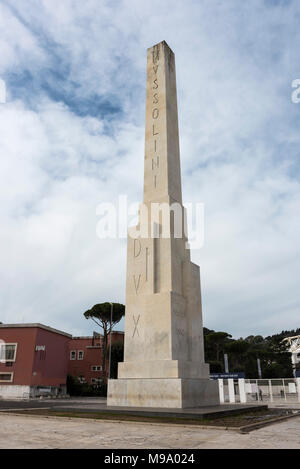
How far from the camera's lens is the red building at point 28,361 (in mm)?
33188

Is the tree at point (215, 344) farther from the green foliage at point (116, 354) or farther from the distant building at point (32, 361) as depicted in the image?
the distant building at point (32, 361)

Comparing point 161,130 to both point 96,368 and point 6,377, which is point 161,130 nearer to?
point 6,377

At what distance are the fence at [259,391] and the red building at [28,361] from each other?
1697 centimetres

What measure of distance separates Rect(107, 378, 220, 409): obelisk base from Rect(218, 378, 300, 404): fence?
466 inches

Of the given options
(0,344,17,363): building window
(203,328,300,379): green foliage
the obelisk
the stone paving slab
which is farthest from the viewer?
(203,328,300,379): green foliage

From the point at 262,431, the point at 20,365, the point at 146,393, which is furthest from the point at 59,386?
the point at 262,431

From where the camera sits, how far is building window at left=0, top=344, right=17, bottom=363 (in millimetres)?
34344

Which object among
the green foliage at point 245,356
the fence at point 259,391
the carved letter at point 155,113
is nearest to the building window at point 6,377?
the fence at point 259,391

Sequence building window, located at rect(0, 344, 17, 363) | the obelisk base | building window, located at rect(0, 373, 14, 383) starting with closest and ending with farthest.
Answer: the obelisk base, building window, located at rect(0, 373, 14, 383), building window, located at rect(0, 344, 17, 363)

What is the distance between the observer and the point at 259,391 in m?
27.1

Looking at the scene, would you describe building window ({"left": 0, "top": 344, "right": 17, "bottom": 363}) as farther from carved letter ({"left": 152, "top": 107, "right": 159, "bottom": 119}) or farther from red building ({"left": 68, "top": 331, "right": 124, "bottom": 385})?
carved letter ({"left": 152, "top": 107, "right": 159, "bottom": 119})

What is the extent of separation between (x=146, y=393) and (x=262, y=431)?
494 cm

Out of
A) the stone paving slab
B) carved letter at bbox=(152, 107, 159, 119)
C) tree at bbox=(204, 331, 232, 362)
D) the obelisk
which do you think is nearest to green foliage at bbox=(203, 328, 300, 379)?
tree at bbox=(204, 331, 232, 362)

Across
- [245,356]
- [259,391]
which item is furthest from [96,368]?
[245,356]
